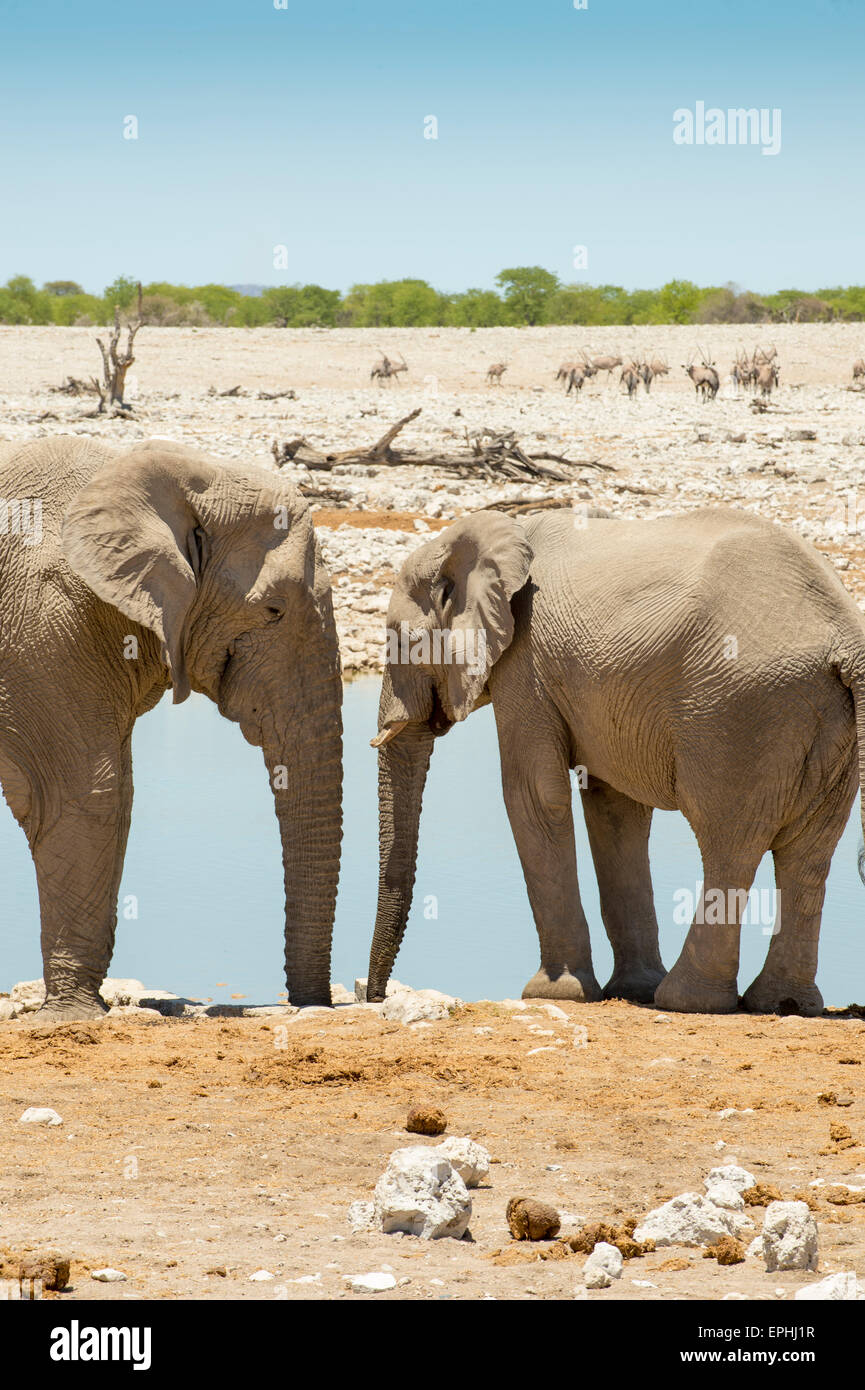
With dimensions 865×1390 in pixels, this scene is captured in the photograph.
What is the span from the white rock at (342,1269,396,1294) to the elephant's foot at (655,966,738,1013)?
3161 mm

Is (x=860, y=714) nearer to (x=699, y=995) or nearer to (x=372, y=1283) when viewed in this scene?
(x=699, y=995)

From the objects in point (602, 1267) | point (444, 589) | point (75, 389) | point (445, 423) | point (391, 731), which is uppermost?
point (75, 389)

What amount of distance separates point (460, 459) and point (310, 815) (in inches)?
599

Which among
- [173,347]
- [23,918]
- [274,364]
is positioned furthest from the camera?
[173,347]

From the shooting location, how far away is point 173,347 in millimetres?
44125

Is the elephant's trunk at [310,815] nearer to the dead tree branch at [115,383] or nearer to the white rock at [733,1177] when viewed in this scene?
the white rock at [733,1177]

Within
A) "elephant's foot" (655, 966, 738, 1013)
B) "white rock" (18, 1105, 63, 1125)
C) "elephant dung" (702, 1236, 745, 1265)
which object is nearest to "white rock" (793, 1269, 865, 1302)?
"elephant dung" (702, 1236, 745, 1265)

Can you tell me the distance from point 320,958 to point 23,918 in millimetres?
3193

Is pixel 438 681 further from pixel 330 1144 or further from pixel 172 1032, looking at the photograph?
pixel 330 1144

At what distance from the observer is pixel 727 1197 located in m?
4.13

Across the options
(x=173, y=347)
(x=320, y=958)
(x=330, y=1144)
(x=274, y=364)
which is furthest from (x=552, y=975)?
(x=173, y=347)

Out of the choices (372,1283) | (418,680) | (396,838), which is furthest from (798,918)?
(372,1283)

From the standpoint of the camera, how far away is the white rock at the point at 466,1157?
4.30m

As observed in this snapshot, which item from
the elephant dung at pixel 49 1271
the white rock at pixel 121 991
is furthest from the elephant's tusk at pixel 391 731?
the elephant dung at pixel 49 1271
